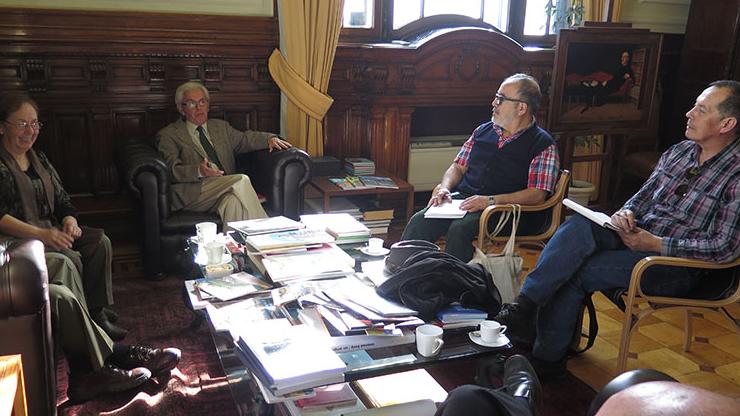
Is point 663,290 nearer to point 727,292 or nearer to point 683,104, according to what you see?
point 727,292

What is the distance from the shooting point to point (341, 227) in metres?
2.66

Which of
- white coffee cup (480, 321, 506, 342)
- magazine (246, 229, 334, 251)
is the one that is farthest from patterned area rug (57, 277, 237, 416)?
white coffee cup (480, 321, 506, 342)

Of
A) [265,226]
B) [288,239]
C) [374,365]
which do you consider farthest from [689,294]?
[265,226]

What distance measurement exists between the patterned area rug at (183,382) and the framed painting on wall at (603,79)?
2219 mm

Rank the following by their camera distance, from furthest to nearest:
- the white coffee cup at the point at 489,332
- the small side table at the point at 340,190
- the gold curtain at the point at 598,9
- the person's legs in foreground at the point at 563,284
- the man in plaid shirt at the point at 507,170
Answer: the gold curtain at the point at 598,9 → the small side table at the point at 340,190 → the man in plaid shirt at the point at 507,170 → the person's legs in foreground at the point at 563,284 → the white coffee cup at the point at 489,332

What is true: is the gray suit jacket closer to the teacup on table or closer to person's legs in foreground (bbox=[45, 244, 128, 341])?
person's legs in foreground (bbox=[45, 244, 128, 341])

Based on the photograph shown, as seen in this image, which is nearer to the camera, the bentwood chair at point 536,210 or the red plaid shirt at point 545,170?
the bentwood chair at point 536,210

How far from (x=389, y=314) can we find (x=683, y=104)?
13.7 feet

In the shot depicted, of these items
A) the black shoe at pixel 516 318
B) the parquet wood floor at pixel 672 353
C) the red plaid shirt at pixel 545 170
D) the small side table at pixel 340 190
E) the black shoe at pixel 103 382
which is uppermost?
the red plaid shirt at pixel 545 170

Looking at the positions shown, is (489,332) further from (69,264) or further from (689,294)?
(69,264)

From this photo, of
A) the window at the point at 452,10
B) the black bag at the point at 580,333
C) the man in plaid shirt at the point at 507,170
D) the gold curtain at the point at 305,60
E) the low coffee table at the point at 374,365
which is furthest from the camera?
the window at the point at 452,10

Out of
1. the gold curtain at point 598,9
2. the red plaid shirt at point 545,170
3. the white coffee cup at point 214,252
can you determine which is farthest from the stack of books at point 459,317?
the gold curtain at point 598,9

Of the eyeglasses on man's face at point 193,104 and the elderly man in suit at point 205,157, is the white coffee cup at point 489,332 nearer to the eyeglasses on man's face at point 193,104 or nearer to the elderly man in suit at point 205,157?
the elderly man in suit at point 205,157

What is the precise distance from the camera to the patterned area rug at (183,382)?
7.27 feet
